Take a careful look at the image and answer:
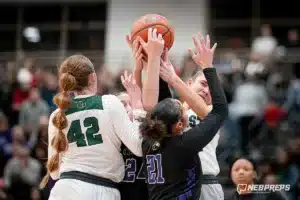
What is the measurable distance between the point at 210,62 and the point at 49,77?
933 cm

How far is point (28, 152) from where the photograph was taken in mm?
12453

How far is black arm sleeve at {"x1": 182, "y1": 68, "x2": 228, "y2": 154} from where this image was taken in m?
5.49

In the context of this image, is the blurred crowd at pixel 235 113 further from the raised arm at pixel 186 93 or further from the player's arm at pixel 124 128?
the player's arm at pixel 124 128

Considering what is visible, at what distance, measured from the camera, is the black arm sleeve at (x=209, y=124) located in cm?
549

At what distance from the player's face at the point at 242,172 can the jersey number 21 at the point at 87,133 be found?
5.78ft

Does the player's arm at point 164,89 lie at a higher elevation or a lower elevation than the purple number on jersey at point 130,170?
higher

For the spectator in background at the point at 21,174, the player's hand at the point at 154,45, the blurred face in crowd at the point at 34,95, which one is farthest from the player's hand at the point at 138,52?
the blurred face in crowd at the point at 34,95

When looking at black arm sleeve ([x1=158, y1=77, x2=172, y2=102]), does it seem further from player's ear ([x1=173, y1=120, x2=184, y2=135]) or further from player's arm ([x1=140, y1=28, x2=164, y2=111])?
player's ear ([x1=173, y1=120, x2=184, y2=135])

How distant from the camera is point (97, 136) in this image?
579 cm

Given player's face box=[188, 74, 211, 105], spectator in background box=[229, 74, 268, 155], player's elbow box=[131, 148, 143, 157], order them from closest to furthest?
player's elbow box=[131, 148, 143, 157]
player's face box=[188, 74, 211, 105]
spectator in background box=[229, 74, 268, 155]

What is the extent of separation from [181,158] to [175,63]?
10.9 meters

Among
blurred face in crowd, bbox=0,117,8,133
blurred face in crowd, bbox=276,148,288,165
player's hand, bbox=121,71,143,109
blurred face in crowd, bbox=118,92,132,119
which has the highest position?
player's hand, bbox=121,71,143,109

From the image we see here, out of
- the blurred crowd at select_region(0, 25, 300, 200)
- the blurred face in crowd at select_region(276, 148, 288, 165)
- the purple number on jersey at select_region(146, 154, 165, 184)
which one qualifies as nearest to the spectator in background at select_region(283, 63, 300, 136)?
the blurred crowd at select_region(0, 25, 300, 200)

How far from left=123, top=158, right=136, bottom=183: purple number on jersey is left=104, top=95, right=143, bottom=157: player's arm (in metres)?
0.36
